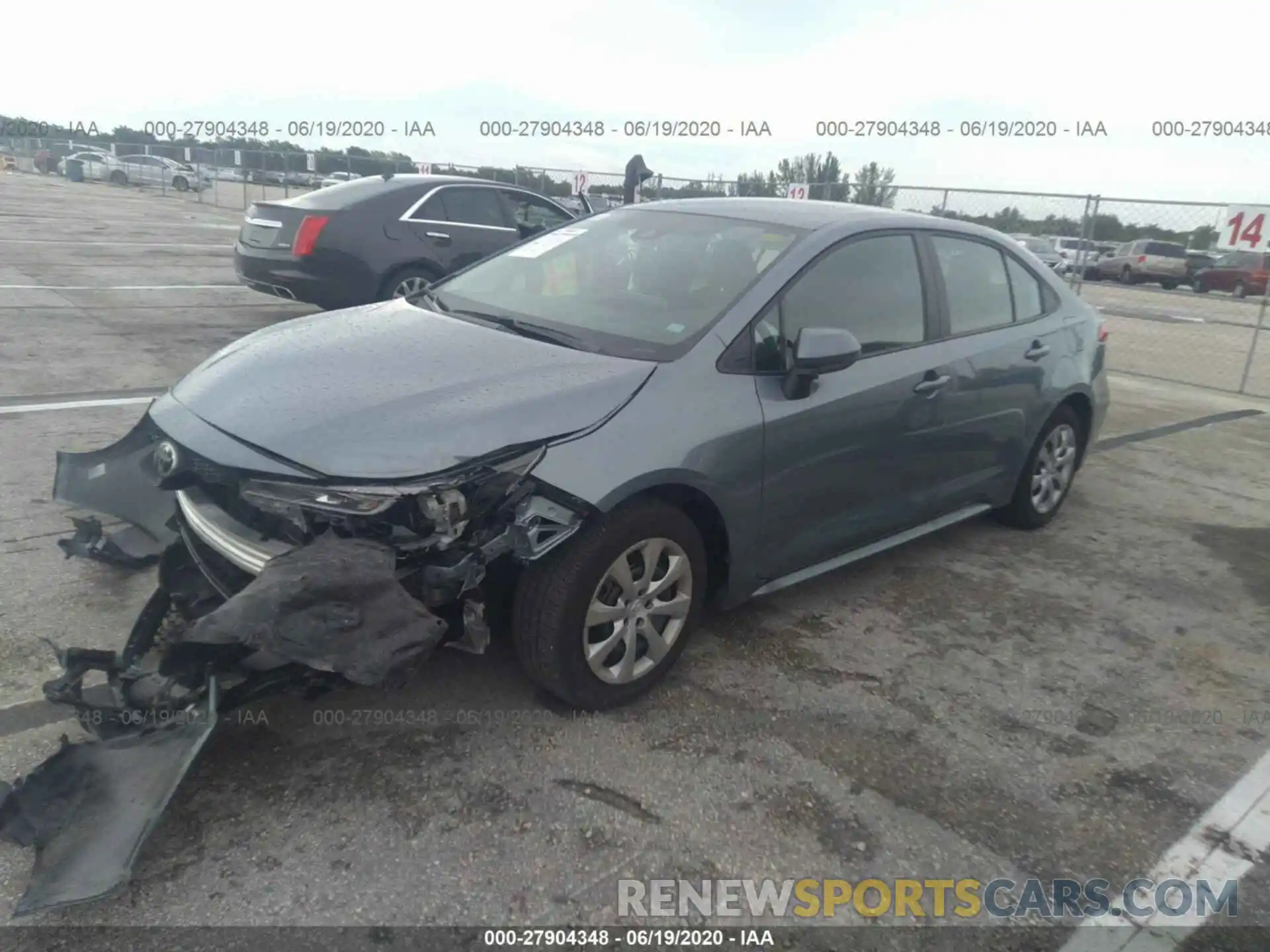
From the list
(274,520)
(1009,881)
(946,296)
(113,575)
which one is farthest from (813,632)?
(113,575)

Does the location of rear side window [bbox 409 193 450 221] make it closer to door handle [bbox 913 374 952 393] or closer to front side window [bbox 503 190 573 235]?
front side window [bbox 503 190 573 235]

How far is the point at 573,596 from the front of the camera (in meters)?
2.91

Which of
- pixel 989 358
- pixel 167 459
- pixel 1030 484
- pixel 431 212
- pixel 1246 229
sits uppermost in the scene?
pixel 1246 229

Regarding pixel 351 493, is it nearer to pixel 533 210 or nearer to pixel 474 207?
pixel 474 207

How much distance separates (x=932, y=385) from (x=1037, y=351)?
1056 mm

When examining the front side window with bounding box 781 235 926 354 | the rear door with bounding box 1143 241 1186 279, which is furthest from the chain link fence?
the front side window with bounding box 781 235 926 354

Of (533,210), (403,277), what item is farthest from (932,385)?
(533,210)

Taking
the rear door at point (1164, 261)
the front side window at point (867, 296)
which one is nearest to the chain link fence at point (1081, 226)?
the rear door at point (1164, 261)

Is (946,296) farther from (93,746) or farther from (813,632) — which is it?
(93,746)

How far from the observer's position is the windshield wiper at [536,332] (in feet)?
11.2

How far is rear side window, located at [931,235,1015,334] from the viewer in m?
4.37

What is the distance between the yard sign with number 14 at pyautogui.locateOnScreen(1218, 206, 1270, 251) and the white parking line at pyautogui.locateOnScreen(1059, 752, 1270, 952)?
8774mm

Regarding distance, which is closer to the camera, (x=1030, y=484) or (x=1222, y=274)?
(x=1030, y=484)

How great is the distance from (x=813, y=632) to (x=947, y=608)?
2.44 ft
